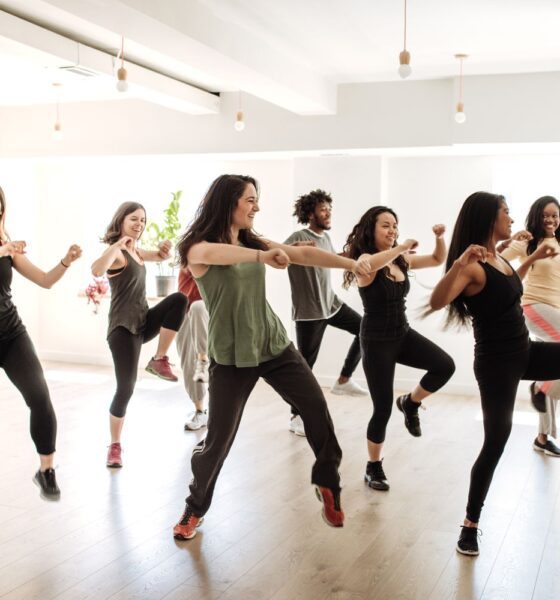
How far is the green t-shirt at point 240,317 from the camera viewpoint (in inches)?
124

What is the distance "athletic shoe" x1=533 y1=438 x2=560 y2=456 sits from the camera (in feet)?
16.1

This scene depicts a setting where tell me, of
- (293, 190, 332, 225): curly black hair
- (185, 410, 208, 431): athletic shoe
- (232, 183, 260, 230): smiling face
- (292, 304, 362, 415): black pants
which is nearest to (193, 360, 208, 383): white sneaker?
(185, 410, 208, 431): athletic shoe

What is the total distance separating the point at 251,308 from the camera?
3160mm

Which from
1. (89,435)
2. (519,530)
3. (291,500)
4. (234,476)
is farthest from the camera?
(89,435)

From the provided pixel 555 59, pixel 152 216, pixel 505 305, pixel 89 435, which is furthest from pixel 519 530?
pixel 152 216

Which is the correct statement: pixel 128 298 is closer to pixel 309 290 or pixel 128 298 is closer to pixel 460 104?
pixel 309 290

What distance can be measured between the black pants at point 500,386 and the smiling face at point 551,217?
→ 57.3 inches

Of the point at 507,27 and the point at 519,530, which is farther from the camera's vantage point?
the point at 507,27

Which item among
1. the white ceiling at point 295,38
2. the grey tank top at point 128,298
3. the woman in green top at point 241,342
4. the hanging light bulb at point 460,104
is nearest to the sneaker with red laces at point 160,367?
the grey tank top at point 128,298

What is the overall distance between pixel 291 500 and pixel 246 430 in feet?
5.05

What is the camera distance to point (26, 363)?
3.47 metres

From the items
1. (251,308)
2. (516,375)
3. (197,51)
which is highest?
(197,51)

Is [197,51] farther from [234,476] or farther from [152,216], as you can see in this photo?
[152,216]

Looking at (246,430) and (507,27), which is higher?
(507,27)
